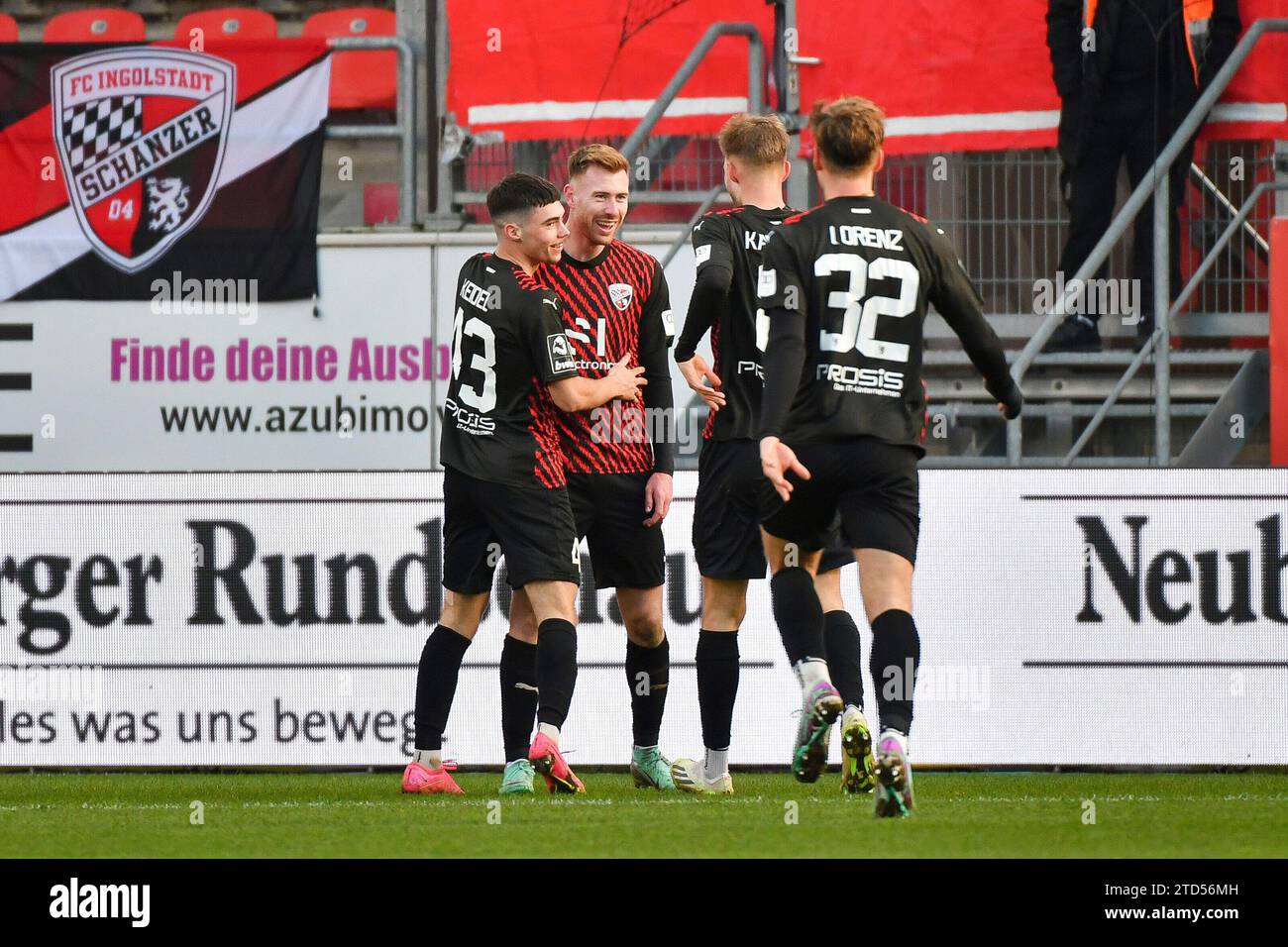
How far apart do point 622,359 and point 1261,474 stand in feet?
8.52

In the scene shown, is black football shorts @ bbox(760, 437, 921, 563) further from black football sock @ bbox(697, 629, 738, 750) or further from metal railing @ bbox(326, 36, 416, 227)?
metal railing @ bbox(326, 36, 416, 227)

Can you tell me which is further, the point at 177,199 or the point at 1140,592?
the point at 177,199

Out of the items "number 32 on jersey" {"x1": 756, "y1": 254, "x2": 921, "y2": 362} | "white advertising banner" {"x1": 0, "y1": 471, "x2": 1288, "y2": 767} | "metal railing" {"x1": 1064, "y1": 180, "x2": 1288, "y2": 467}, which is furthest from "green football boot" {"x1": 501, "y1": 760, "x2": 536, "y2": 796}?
"metal railing" {"x1": 1064, "y1": 180, "x2": 1288, "y2": 467}

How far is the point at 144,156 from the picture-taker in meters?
10.1

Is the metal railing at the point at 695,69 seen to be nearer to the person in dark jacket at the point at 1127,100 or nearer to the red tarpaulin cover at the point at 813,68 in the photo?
the red tarpaulin cover at the point at 813,68

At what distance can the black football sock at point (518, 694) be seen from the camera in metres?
6.14

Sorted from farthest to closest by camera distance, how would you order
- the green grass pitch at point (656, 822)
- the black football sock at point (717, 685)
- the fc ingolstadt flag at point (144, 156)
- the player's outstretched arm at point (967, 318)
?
1. the fc ingolstadt flag at point (144, 156)
2. the black football sock at point (717, 685)
3. the player's outstretched arm at point (967, 318)
4. the green grass pitch at point (656, 822)

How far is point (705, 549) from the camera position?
5945 mm

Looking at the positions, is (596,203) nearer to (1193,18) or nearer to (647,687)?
(647,687)

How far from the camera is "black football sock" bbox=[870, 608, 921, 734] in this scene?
4801 millimetres

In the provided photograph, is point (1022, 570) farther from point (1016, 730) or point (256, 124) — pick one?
point (256, 124)

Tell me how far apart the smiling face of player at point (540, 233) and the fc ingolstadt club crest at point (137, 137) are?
4397mm

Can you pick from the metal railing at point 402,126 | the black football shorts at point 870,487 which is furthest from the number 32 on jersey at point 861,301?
the metal railing at point 402,126

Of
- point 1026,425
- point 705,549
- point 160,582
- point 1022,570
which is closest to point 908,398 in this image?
point 705,549
